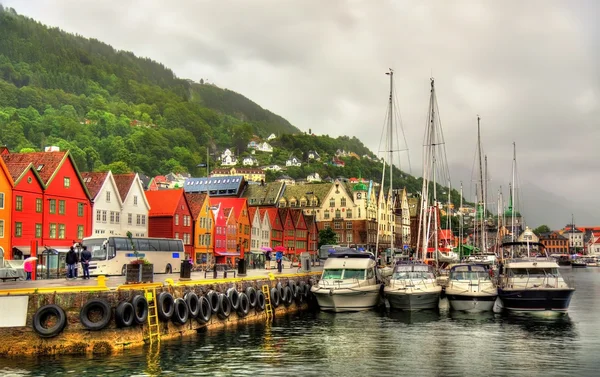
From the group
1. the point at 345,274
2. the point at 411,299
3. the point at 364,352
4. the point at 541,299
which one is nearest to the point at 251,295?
the point at 345,274

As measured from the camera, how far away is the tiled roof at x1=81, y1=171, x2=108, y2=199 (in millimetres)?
78000

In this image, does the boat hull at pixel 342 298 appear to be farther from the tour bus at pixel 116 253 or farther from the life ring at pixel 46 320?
the life ring at pixel 46 320

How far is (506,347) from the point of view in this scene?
3406 cm

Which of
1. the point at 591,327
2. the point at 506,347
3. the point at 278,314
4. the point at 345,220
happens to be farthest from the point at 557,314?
the point at 345,220

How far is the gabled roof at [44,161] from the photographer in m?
68.9

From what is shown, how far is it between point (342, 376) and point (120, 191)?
63.6m

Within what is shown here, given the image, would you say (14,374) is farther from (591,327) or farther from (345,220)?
(345,220)

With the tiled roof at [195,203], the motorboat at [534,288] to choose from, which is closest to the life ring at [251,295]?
the motorboat at [534,288]

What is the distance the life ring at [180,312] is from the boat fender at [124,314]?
377 centimetres

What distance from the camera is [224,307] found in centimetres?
3984

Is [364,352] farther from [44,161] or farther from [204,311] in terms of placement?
[44,161]

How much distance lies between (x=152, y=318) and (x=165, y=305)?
110 cm

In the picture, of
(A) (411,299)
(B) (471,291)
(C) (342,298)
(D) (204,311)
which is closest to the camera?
(D) (204,311)

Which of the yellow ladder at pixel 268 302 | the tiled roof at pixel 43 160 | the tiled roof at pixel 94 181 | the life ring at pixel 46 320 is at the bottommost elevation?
the yellow ladder at pixel 268 302
